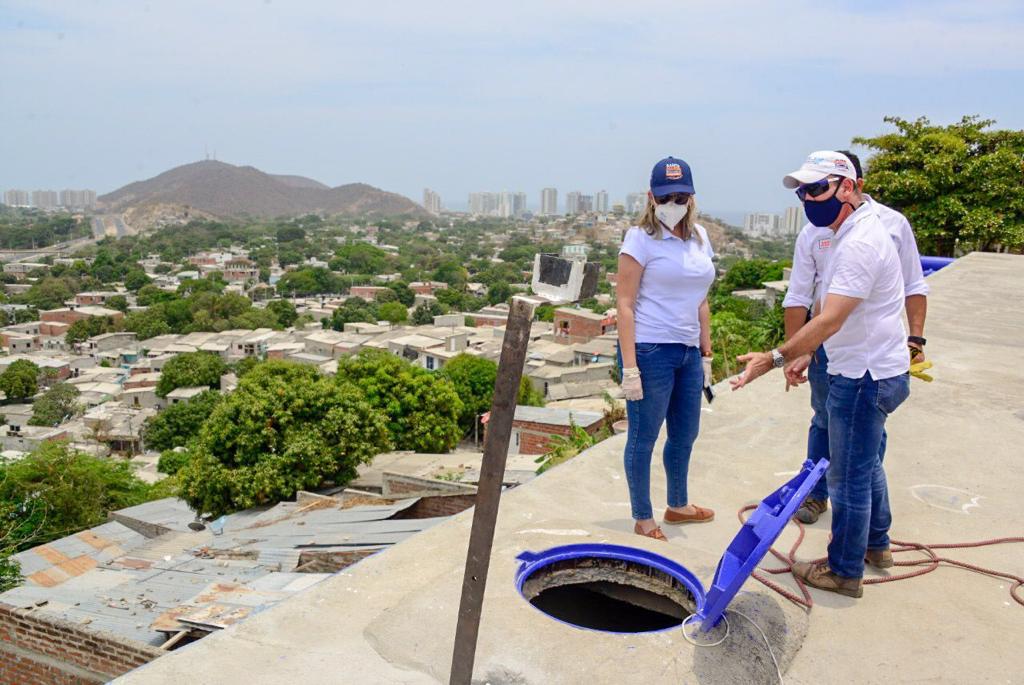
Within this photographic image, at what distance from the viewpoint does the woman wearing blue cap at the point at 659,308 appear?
2.73 m

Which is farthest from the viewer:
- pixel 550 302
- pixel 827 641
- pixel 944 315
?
pixel 944 315

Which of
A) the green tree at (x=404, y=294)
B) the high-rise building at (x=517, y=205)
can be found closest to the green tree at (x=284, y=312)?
the green tree at (x=404, y=294)

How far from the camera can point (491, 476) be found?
1.75 metres

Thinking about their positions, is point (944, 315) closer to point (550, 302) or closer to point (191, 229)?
point (550, 302)

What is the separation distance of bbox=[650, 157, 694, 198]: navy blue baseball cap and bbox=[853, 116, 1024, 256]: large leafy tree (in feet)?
34.3

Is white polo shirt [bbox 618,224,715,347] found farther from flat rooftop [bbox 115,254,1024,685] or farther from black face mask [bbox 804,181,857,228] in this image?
flat rooftop [bbox 115,254,1024,685]

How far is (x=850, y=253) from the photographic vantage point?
2.34m

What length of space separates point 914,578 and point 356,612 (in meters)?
1.92

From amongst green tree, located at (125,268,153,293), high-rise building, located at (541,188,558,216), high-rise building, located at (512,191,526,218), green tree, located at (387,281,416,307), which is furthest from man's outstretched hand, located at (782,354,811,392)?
high-rise building, located at (512,191,526,218)

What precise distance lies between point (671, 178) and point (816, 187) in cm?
47

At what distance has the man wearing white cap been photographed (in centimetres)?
234

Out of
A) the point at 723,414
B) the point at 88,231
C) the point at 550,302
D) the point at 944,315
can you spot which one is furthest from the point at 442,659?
the point at 88,231

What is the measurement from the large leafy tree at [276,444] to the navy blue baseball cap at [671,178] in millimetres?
11118

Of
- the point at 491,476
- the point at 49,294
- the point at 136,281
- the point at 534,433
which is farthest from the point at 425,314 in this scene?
the point at 491,476
